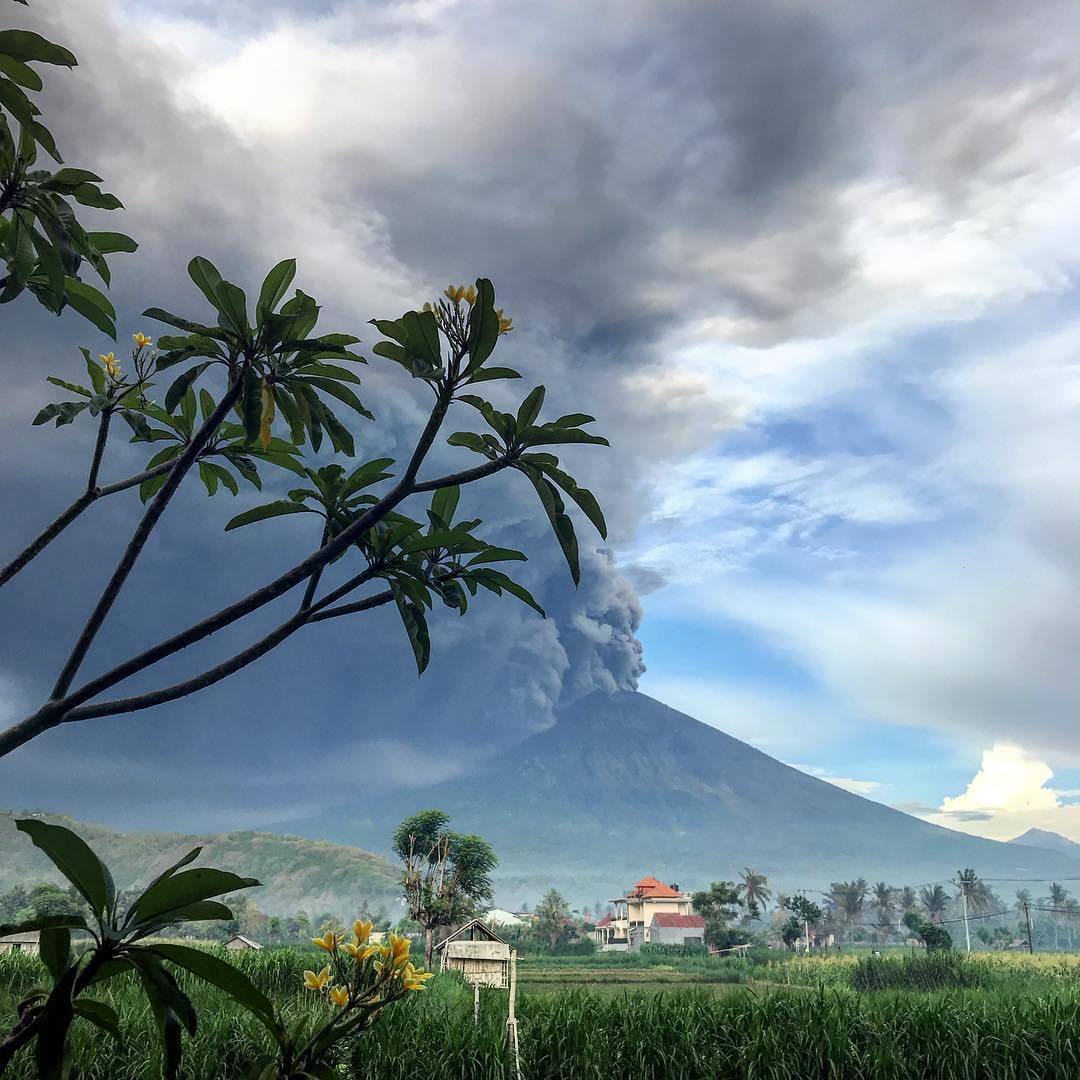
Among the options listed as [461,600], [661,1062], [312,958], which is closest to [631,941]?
[312,958]

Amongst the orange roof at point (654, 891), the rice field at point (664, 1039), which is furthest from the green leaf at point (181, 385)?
the orange roof at point (654, 891)

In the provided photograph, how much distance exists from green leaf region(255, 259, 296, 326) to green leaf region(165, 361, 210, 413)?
274 millimetres

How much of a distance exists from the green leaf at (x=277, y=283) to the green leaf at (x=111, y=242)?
20.1 inches

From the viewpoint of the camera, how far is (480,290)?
238 cm

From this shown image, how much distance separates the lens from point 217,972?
145 cm

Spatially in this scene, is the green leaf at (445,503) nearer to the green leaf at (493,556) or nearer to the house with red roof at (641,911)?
the green leaf at (493,556)

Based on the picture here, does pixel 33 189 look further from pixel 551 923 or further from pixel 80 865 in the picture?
pixel 551 923

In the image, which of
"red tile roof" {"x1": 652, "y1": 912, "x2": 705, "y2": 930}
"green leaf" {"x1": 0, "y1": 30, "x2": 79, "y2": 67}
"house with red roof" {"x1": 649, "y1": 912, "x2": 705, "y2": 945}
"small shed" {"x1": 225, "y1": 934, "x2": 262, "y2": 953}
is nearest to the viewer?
"green leaf" {"x1": 0, "y1": 30, "x2": 79, "y2": 67}

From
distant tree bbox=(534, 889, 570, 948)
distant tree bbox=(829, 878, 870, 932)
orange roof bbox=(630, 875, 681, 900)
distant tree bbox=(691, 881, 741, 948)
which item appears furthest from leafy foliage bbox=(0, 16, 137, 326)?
distant tree bbox=(829, 878, 870, 932)

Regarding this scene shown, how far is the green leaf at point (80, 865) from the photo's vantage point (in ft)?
4.48

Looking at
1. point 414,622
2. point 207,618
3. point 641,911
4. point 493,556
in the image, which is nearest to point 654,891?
point 641,911

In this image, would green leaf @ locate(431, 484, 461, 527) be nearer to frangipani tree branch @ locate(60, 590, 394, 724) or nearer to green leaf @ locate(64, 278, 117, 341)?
frangipani tree branch @ locate(60, 590, 394, 724)

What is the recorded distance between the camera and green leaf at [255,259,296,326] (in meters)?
2.62

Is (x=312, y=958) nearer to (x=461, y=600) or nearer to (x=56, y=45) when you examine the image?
(x=461, y=600)
